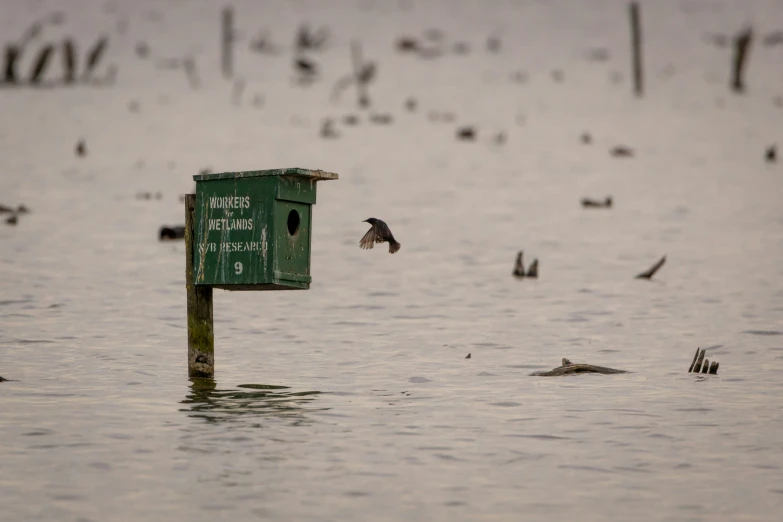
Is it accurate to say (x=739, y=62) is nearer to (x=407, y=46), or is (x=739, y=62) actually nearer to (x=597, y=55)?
(x=597, y=55)

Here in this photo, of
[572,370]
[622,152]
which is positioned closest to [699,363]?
[572,370]

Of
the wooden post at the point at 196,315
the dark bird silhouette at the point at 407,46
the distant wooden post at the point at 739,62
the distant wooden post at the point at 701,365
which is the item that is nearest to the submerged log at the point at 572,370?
the distant wooden post at the point at 701,365

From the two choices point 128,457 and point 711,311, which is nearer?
point 128,457

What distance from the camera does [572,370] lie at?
1098 cm

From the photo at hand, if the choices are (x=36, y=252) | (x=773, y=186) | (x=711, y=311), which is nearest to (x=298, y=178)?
(x=711, y=311)

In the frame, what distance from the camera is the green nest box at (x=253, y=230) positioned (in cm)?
984

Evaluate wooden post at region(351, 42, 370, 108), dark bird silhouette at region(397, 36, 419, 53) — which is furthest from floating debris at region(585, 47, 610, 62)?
wooden post at region(351, 42, 370, 108)

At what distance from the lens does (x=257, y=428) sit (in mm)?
8898

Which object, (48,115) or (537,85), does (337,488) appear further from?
(537,85)

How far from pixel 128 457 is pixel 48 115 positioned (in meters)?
19.9

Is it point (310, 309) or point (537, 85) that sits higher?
point (537, 85)

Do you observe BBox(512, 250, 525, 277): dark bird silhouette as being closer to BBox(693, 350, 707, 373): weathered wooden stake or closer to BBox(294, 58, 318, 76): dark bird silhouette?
BBox(693, 350, 707, 373): weathered wooden stake

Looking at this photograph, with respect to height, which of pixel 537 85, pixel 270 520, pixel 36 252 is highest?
pixel 537 85

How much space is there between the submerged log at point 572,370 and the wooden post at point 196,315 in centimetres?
240
